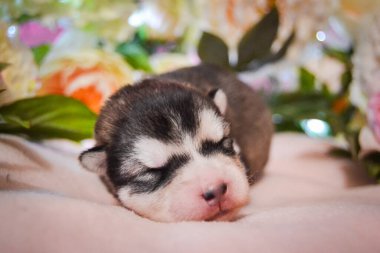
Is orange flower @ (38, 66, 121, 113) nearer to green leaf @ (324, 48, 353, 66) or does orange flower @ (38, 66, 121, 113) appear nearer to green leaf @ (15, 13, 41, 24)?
green leaf @ (15, 13, 41, 24)

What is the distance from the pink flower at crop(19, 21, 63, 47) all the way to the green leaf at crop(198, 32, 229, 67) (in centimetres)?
54

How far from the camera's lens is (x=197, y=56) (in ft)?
5.50

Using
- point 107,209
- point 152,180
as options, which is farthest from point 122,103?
point 107,209

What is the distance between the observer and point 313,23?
5.70ft

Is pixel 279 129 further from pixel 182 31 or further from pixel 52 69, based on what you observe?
pixel 52 69

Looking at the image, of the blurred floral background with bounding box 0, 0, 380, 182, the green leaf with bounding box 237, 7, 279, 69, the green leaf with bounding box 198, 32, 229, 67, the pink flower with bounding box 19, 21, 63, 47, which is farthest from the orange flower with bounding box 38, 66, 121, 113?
the green leaf with bounding box 237, 7, 279, 69

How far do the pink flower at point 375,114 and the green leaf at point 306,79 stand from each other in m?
0.57

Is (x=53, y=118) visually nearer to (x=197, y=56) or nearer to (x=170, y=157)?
(x=170, y=157)

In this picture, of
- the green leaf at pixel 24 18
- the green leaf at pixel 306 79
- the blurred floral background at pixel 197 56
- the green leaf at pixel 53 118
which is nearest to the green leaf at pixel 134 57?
the blurred floral background at pixel 197 56

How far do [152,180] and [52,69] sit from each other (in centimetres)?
65

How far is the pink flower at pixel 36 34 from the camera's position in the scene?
152cm

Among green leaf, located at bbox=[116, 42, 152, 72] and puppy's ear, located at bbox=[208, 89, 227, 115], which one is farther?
green leaf, located at bbox=[116, 42, 152, 72]

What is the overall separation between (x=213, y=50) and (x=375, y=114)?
0.60m

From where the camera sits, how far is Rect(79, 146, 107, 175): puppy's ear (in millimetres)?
1097
